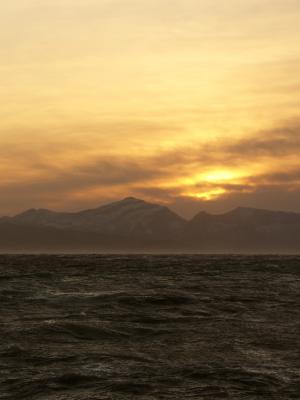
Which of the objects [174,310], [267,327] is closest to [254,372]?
[267,327]

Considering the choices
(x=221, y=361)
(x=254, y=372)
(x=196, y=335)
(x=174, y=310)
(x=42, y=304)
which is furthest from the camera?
(x=42, y=304)

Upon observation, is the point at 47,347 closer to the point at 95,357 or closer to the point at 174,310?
the point at 95,357

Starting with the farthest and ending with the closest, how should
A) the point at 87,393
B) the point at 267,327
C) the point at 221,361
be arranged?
1. the point at 267,327
2. the point at 221,361
3. the point at 87,393

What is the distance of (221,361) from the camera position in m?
25.0

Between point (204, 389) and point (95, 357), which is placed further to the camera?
point (95, 357)

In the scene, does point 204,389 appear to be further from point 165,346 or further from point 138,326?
point 138,326

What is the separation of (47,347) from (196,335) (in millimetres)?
7866

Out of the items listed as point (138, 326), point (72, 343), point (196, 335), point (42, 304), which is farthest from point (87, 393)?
point (42, 304)

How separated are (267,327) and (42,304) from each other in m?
19.0

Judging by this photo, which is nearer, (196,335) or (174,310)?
(196,335)

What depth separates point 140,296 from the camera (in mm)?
53938

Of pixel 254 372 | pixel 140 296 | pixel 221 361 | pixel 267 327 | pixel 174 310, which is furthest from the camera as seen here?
pixel 140 296

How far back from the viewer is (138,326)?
35.4m

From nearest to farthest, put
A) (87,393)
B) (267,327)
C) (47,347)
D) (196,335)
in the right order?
(87,393) < (47,347) < (196,335) < (267,327)
